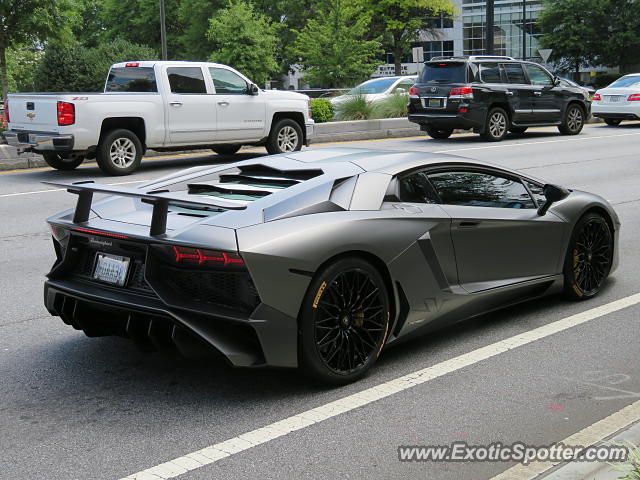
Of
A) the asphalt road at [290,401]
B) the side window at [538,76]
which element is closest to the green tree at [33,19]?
the side window at [538,76]

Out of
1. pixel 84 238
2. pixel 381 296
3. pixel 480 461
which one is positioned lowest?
pixel 480 461

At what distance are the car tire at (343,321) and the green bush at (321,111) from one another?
63.2ft

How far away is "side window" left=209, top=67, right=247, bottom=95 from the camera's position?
656 inches

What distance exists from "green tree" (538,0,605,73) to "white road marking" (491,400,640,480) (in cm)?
5959

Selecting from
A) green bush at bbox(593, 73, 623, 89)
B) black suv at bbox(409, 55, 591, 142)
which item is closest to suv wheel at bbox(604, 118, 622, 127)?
black suv at bbox(409, 55, 591, 142)

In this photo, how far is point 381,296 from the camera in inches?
194

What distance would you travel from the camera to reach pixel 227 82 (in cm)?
1689

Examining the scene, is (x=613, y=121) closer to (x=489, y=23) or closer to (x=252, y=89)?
(x=489, y=23)

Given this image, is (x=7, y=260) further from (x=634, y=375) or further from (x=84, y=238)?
(x=634, y=375)

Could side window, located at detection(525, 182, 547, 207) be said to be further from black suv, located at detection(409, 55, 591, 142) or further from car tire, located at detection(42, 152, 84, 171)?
black suv, located at detection(409, 55, 591, 142)

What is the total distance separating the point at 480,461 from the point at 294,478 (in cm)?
86

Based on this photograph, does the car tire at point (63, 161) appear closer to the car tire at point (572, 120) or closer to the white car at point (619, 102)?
the car tire at point (572, 120)

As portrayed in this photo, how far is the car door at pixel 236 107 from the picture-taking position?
16656mm

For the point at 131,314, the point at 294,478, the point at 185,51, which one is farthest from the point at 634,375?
the point at 185,51
